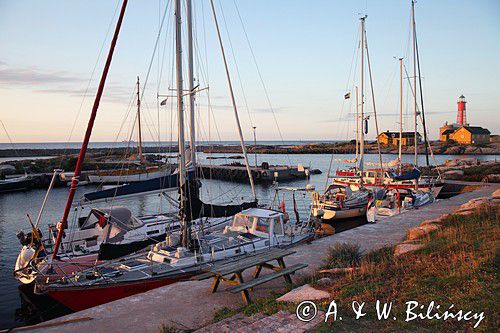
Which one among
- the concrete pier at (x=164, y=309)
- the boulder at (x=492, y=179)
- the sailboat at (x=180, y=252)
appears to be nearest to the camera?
the concrete pier at (x=164, y=309)

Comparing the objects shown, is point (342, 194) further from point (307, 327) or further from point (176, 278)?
point (307, 327)

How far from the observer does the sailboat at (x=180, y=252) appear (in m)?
10.7

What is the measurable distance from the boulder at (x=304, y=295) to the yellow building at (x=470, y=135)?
120m

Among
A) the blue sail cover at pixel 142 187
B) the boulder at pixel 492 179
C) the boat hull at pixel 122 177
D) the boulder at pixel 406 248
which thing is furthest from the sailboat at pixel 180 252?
the boat hull at pixel 122 177

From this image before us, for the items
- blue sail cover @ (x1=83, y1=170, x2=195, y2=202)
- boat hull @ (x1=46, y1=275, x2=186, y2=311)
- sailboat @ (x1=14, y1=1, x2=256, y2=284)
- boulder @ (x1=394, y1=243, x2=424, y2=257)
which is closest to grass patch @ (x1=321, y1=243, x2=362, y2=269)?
boulder @ (x1=394, y1=243, x2=424, y2=257)

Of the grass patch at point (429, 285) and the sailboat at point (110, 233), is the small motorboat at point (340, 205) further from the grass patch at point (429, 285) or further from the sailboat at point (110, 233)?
the grass patch at point (429, 285)

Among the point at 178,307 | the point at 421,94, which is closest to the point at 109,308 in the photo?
the point at 178,307

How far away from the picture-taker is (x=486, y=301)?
5.70 meters

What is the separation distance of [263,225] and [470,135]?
116 meters

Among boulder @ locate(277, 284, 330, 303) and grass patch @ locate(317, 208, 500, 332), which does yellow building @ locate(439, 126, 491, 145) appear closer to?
grass patch @ locate(317, 208, 500, 332)

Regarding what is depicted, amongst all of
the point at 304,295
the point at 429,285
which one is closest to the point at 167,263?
the point at 304,295

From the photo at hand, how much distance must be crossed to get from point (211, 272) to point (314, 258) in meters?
3.91

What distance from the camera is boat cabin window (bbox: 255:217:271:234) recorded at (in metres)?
14.1

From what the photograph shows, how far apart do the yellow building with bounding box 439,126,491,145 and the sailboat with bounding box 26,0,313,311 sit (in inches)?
4466
